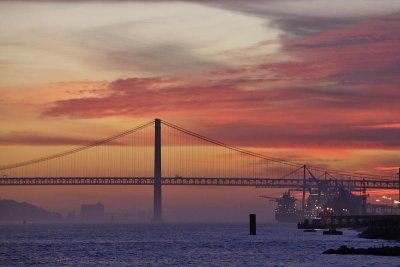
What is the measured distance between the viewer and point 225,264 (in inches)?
2987

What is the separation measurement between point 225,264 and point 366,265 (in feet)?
40.5

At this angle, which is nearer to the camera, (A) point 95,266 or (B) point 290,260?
(A) point 95,266

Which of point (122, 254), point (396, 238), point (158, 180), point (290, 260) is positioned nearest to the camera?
point (290, 260)

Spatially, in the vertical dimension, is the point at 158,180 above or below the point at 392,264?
above

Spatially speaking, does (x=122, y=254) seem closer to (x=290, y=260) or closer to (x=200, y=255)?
(x=200, y=255)

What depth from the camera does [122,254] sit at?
303ft

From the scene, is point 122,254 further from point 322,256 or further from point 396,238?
point 396,238

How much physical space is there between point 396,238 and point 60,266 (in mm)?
54156

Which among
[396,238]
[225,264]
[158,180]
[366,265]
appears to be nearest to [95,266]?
[225,264]

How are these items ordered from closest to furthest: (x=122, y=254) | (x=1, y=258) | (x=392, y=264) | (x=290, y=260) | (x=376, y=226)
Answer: (x=392, y=264) < (x=290, y=260) < (x=1, y=258) < (x=122, y=254) < (x=376, y=226)

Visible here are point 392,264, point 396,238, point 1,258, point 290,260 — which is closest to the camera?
point 392,264

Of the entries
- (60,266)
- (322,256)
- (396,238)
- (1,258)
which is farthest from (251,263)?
(396,238)

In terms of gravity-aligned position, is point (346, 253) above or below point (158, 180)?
below

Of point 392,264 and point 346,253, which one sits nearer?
point 392,264
